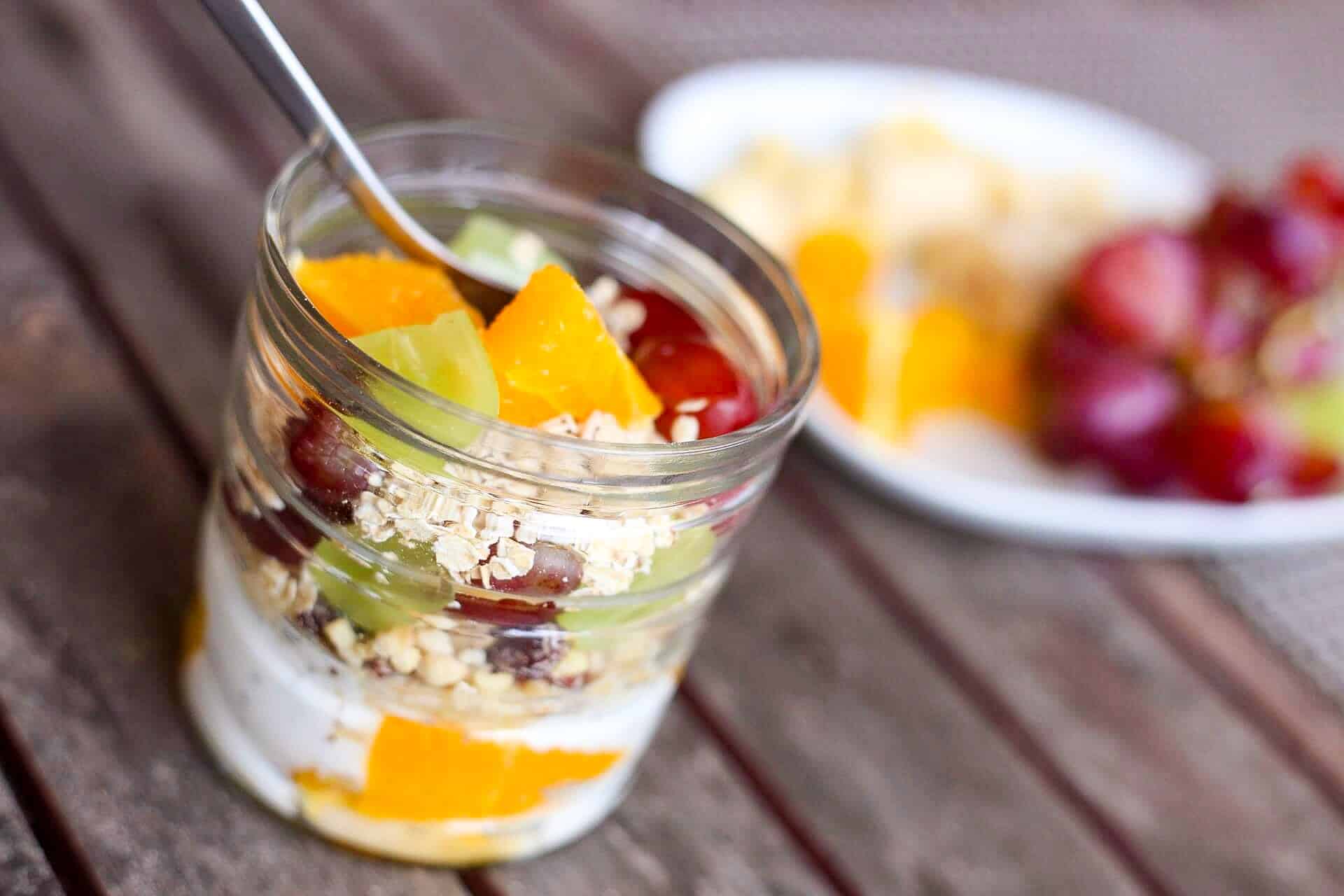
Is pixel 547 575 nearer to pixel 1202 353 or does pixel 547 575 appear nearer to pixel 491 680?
pixel 491 680

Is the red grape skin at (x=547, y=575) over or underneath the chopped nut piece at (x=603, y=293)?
underneath

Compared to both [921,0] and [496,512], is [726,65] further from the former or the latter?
[496,512]

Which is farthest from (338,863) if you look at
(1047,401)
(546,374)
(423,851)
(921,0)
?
(921,0)

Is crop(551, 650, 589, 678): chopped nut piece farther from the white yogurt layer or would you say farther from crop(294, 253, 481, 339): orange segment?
crop(294, 253, 481, 339): orange segment

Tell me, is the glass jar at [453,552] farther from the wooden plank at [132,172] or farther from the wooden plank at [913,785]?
the wooden plank at [132,172]

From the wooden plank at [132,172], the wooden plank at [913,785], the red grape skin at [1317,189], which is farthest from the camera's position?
the red grape skin at [1317,189]

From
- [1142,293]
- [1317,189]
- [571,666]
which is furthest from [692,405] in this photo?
[1317,189]

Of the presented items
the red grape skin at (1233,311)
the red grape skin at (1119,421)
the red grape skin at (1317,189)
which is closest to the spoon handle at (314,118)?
the red grape skin at (1119,421)
